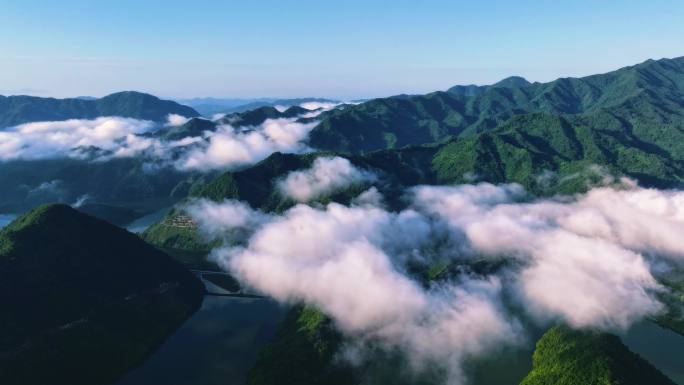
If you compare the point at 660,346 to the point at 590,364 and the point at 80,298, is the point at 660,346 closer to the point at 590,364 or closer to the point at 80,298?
the point at 590,364

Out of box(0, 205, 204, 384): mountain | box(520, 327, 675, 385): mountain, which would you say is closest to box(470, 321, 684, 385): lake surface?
box(520, 327, 675, 385): mountain

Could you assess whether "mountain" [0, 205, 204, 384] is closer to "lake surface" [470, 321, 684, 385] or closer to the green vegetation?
the green vegetation

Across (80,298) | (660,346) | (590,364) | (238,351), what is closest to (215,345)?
(238,351)

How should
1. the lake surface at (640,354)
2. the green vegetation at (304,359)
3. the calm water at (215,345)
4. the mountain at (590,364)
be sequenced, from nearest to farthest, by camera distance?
the mountain at (590,364), the green vegetation at (304,359), the calm water at (215,345), the lake surface at (640,354)

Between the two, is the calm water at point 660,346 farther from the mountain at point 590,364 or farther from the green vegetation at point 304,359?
the green vegetation at point 304,359

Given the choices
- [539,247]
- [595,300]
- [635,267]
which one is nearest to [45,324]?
[595,300]

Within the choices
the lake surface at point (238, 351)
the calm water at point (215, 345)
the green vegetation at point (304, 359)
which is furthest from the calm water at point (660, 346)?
the calm water at point (215, 345)

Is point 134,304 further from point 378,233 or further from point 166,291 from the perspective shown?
point 378,233
